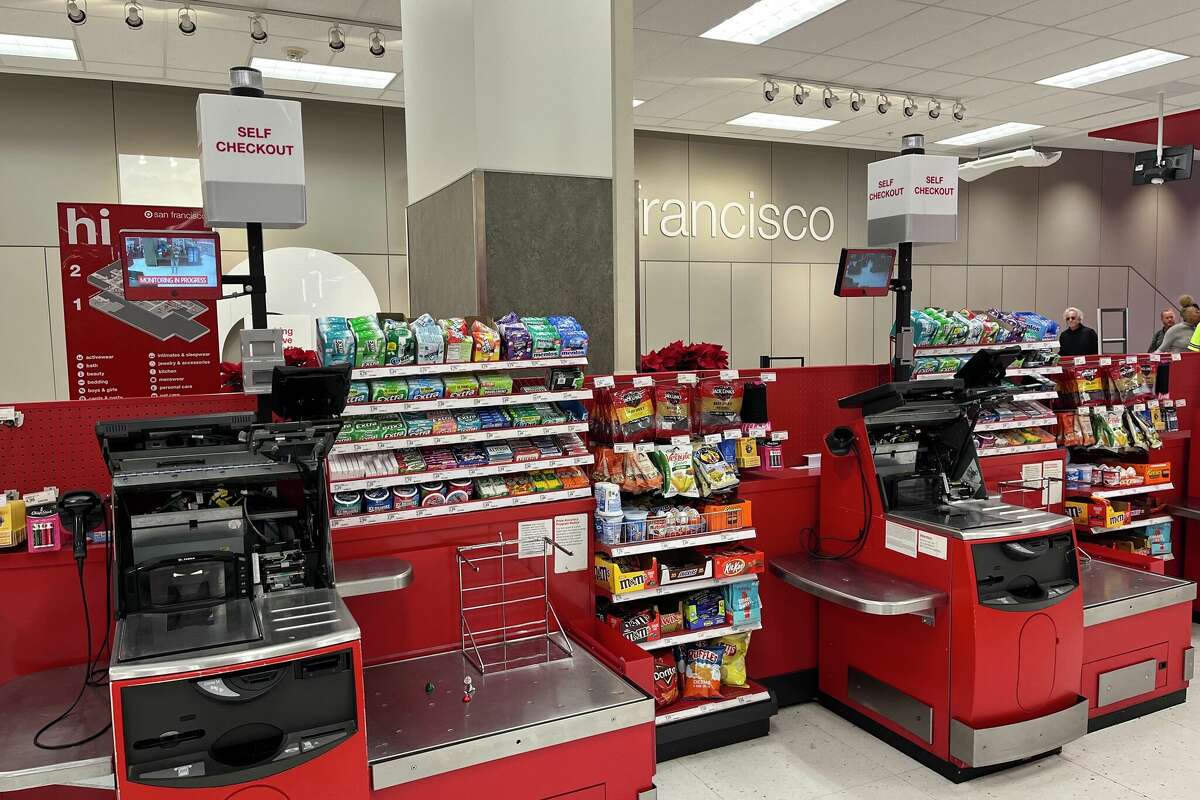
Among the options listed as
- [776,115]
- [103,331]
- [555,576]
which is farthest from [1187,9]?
[103,331]

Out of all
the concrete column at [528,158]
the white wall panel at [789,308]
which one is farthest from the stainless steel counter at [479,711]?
the white wall panel at [789,308]

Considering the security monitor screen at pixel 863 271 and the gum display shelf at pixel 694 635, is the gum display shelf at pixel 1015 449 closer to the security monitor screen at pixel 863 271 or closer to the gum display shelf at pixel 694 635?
the security monitor screen at pixel 863 271

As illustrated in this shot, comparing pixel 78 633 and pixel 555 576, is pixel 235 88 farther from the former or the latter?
pixel 555 576

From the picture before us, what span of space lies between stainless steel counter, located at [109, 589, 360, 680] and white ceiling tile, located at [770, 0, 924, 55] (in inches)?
200

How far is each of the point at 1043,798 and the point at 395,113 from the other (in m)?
7.48

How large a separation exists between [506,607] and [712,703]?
102 cm

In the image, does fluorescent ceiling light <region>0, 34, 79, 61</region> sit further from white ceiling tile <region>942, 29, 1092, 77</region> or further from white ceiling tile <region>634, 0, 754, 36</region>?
white ceiling tile <region>942, 29, 1092, 77</region>

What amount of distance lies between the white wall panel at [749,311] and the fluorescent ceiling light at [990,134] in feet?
8.97

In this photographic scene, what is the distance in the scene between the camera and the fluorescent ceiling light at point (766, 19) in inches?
219

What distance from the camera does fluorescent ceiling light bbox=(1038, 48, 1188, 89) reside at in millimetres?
6883

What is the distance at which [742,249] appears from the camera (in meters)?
10.1

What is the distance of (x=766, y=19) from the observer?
5.85 meters

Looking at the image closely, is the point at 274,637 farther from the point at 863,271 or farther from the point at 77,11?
the point at 77,11

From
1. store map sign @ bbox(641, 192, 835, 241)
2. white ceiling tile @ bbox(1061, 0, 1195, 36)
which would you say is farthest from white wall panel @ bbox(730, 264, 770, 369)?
white ceiling tile @ bbox(1061, 0, 1195, 36)
